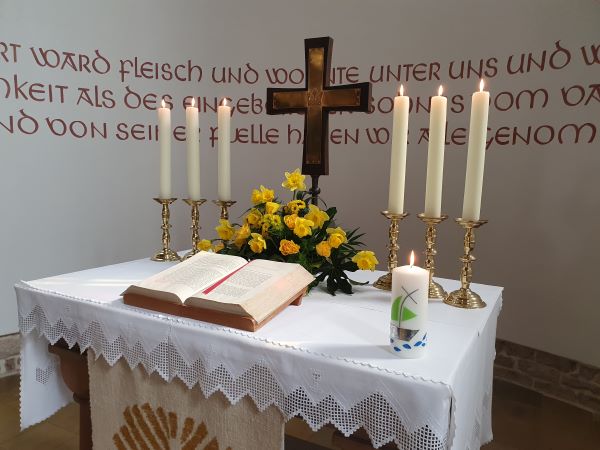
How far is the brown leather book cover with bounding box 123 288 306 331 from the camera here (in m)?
1.11

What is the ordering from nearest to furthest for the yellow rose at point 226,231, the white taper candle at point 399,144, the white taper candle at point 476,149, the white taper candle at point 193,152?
the white taper candle at point 476,149 → the white taper candle at point 399,144 → the yellow rose at point 226,231 → the white taper candle at point 193,152

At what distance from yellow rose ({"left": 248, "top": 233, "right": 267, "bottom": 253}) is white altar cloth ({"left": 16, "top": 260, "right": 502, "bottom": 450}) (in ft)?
0.69

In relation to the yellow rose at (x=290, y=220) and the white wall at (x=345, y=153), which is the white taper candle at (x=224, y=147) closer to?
the yellow rose at (x=290, y=220)

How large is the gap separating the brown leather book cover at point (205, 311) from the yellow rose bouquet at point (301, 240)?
0.58 feet

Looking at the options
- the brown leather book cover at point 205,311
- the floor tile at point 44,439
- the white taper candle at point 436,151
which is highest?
the white taper candle at point 436,151

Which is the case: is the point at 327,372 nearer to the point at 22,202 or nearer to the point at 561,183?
the point at 561,183

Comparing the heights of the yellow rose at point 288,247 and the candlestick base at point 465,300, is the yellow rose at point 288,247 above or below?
above

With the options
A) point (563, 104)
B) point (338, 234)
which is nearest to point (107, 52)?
point (338, 234)

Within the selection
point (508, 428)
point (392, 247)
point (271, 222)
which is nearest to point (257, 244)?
point (271, 222)

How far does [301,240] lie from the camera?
148cm

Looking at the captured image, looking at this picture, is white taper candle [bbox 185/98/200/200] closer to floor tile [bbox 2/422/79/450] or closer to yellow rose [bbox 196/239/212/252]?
yellow rose [bbox 196/239/212/252]

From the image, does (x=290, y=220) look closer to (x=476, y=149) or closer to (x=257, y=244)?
(x=257, y=244)

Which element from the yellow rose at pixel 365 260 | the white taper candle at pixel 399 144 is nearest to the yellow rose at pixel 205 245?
the yellow rose at pixel 365 260

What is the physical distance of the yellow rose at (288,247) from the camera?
1.41 meters
